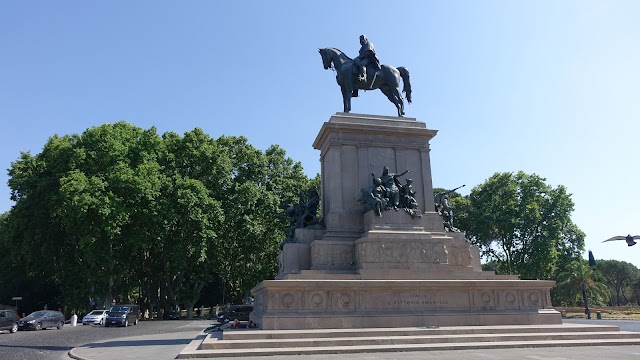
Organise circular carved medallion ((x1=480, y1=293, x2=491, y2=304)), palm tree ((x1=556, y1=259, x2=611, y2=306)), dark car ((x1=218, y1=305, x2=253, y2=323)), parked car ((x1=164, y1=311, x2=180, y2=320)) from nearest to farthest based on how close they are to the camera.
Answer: circular carved medallion ((x1=480, y1=293, x2=491, y2=304)) → dark car ((x1=218, y1=305, x2=253, y2=323)) → parked car ((x1=164, y1=311, x2=180, y2=320)) → palm tree ((x1=556, y1=259, x2=611, y2=306))

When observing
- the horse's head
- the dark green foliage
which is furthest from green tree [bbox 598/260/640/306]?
the horse's head

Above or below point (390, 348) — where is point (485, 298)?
above

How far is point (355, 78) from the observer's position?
856 inches

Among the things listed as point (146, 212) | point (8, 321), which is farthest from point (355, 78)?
point (8, 321)

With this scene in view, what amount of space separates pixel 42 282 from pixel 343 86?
151ft

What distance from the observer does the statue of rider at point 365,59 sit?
21.5 meters

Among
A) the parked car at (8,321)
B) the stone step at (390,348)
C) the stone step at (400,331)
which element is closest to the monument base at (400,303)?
the stone step at (400,331)

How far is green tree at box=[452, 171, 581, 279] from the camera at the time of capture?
4794cm

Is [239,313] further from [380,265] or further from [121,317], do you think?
[380,265]

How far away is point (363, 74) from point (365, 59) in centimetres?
84

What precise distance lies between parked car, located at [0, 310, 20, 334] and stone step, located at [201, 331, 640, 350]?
2158 cm

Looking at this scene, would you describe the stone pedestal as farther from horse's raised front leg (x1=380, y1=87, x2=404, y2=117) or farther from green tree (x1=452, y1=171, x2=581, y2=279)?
green tree (x1=452, y1=171, x2=581, y2=279)

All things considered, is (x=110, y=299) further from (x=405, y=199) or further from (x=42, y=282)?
(x=405, y=199)

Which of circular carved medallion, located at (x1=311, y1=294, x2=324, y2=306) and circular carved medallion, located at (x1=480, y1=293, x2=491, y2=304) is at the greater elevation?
circular carved medallion, located at (x1=311, y1=294, x2=324, y2=306)
